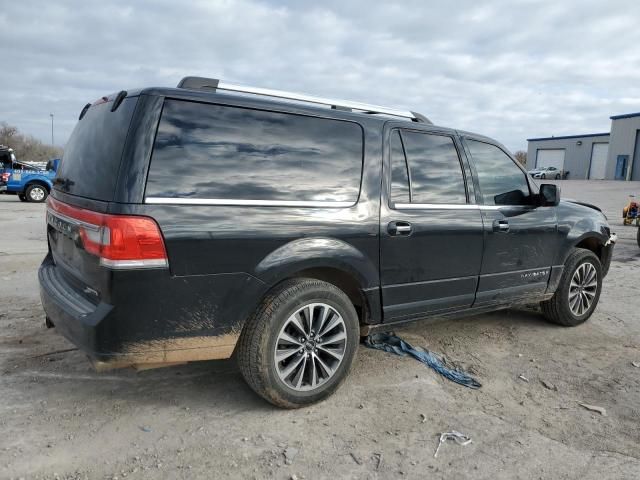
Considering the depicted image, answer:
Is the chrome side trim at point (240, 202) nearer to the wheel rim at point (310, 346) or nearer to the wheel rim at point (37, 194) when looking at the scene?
the wheel rim at point (310, 346)

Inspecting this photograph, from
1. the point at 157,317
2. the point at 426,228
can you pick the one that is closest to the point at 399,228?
the point at 426,228

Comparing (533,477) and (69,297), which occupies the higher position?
(69,297)

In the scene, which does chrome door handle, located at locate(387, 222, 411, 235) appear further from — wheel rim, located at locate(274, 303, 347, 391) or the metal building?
the metal building

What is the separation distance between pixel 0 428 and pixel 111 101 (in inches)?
78.4

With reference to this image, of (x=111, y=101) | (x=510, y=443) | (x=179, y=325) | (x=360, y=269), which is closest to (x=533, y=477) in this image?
(x=510, y=443)

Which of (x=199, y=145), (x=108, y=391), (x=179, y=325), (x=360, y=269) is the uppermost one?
(x=199, y=145)

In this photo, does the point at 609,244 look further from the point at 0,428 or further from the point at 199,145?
the point at 0,428

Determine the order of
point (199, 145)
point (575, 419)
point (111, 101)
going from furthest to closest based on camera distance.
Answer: point (575, 419)
point (111, 101)
point (199, 145)

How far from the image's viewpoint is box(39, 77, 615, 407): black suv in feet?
8.48

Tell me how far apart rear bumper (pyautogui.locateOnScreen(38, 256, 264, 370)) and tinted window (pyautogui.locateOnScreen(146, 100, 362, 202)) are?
484mm

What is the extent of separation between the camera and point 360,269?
10.7 feet

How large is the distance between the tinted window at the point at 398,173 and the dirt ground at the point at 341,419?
1334mm

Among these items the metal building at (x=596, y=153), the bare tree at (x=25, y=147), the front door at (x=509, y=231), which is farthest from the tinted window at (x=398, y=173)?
the bare tree at (x=25, y=147)

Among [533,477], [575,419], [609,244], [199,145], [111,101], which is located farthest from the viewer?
[609,244]
